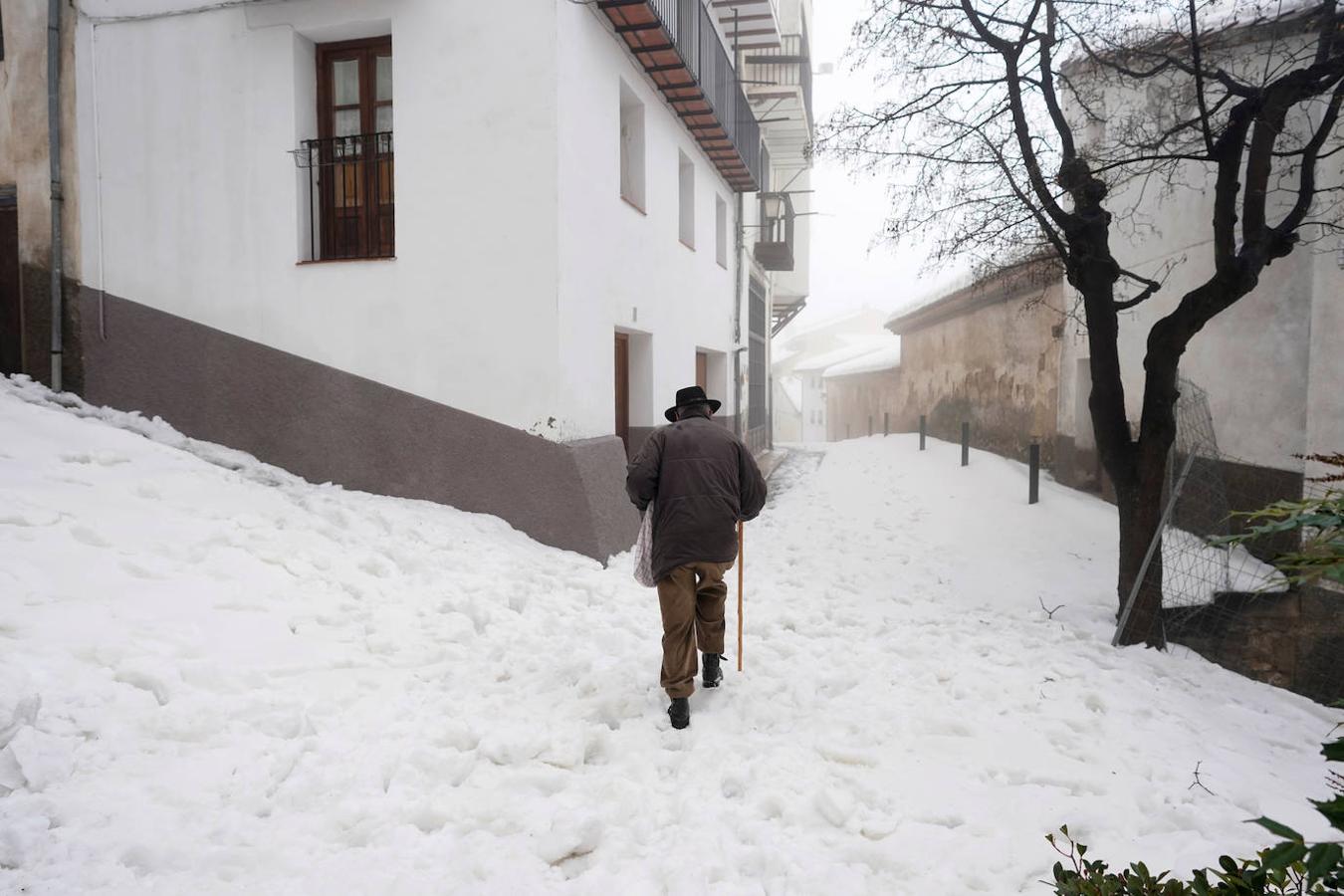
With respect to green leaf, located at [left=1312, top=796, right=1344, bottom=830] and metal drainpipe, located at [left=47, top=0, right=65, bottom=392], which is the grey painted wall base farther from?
green leaf, located at [left=1312, top=796, right=1344, bottom=830]

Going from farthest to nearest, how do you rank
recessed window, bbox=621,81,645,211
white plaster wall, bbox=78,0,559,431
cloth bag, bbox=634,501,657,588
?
recessed window, bbox=621,81,645,211, white plaster wall, bbox=78,0,559,431, cloth bag, bbox=634,501,657,588

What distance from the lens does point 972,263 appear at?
25.8ft

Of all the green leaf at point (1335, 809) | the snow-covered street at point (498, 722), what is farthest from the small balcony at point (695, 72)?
the green leaf at point (1335, 809)

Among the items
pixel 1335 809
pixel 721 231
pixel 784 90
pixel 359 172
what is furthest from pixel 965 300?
pixel 1335 809

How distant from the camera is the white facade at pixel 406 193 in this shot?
7020mm

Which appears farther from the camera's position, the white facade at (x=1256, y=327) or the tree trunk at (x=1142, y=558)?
the white facade at (x=1256, y=327)

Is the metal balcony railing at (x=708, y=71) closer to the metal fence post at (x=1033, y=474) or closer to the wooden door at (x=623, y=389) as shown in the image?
the wooden door at (x=623, y=389)

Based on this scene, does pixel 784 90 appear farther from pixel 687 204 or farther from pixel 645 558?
pixel 645 558

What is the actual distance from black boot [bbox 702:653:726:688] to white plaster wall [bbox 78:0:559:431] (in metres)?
3.12

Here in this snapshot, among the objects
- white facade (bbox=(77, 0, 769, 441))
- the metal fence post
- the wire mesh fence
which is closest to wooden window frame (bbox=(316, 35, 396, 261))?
white facade (bbox=(77, 0, 769, 441))

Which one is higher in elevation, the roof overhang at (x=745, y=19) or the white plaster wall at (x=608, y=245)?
the roof overhang at (x=745, y=19)

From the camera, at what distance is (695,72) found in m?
9.80

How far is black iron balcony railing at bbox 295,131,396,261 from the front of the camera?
760 centimetres

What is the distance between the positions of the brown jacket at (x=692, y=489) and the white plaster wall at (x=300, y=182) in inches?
108
